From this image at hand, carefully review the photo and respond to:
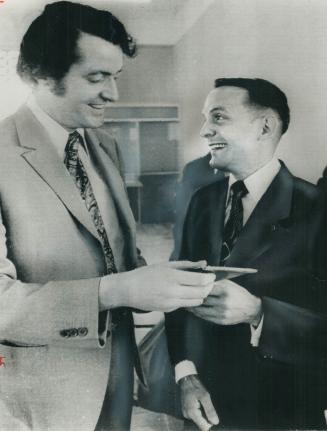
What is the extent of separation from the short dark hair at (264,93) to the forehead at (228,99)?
0.05 feet

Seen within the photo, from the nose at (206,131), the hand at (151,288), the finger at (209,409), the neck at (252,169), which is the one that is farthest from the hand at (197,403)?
the nose at (206,131)

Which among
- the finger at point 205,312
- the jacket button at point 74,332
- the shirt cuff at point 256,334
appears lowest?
the shirt cuff at point 256,334

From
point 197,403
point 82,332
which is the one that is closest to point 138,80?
point 82,332

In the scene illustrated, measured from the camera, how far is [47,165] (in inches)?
60.6

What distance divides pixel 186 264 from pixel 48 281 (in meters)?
0.46

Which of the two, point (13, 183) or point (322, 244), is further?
point (322, 244)

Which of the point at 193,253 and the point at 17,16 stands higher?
the point at 17,16

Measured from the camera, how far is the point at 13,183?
5.02 feet

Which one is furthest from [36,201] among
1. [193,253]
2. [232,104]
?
[232,104]

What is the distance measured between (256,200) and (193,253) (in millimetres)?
293

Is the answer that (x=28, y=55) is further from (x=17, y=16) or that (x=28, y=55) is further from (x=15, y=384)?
(x=15, y=384)

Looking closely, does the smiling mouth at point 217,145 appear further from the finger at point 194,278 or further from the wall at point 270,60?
the finger at point 194,278

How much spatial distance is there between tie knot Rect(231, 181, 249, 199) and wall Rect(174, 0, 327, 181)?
0.17 metres

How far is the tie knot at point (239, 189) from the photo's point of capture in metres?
1.67
